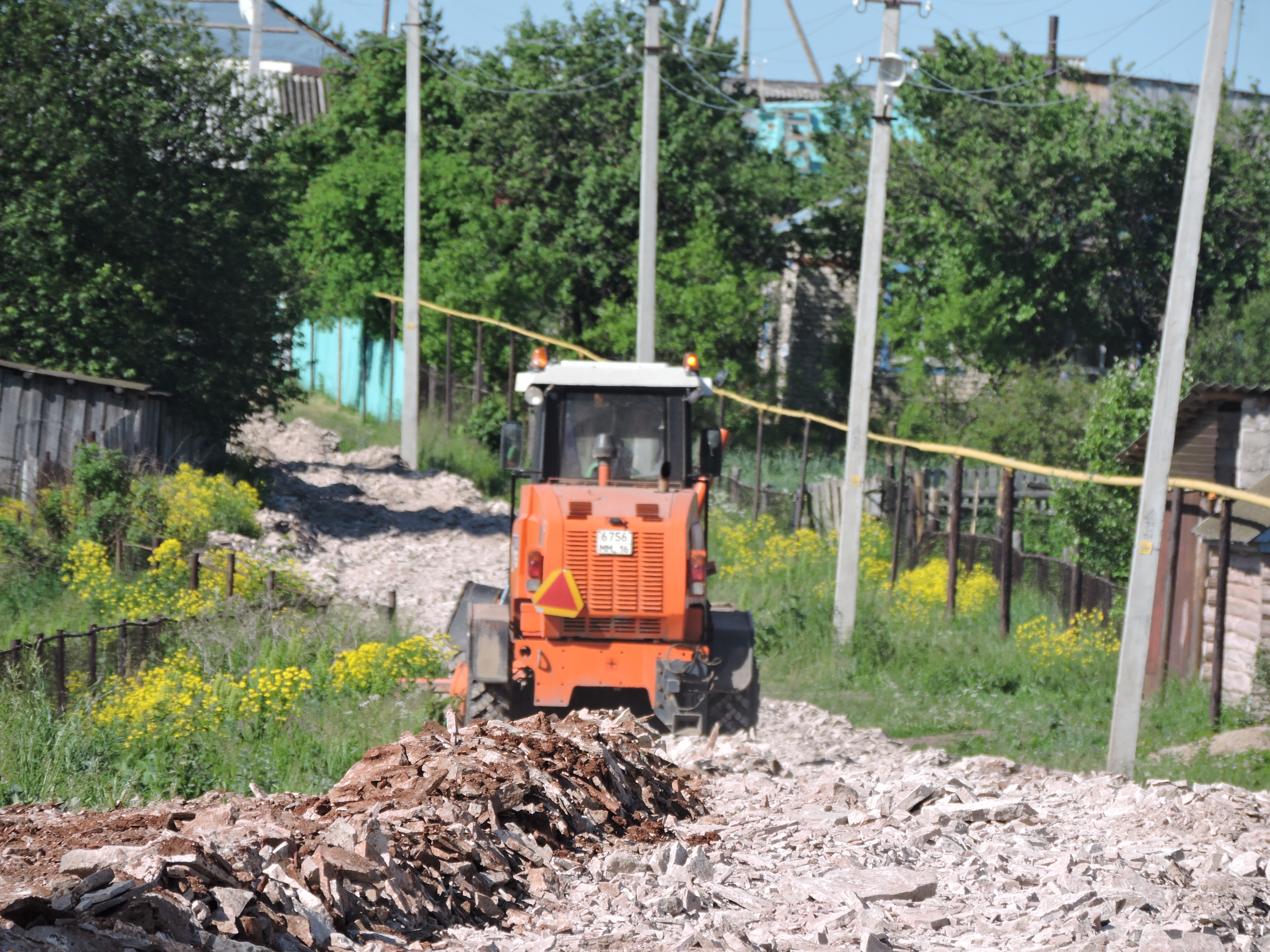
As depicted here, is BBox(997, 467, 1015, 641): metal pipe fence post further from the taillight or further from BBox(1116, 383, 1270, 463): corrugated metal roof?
the taillight

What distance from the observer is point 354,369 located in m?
31.6

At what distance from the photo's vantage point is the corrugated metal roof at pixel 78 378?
16.2 metres

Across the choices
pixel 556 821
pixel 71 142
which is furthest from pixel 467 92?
pixel 556 821

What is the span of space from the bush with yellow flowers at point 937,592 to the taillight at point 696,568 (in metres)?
6.59

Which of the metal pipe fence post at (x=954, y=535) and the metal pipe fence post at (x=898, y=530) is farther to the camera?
the metal pipe fence post at (x=898, y=530)

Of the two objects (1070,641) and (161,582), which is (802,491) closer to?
(1070,641)

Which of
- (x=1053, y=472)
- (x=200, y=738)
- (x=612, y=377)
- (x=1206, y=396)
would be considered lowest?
(x=200, y=738)

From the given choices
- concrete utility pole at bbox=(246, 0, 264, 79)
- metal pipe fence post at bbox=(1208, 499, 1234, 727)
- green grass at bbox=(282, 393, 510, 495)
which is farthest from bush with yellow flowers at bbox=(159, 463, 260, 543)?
concrete utility pole at bbox=(246, 0, 264, 79)

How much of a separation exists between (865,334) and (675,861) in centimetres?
974

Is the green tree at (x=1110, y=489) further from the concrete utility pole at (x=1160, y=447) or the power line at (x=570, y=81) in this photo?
the power line at (x=570, y=81)

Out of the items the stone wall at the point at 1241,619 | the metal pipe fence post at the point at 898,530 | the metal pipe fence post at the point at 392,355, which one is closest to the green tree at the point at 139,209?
the metal pipe fence post at the point at 392,355

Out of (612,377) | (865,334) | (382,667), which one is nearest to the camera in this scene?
(612,377)

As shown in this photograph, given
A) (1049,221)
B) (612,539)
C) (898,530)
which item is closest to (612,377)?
(612,539)

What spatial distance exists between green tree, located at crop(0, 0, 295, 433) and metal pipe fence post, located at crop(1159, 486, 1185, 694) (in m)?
12.6
